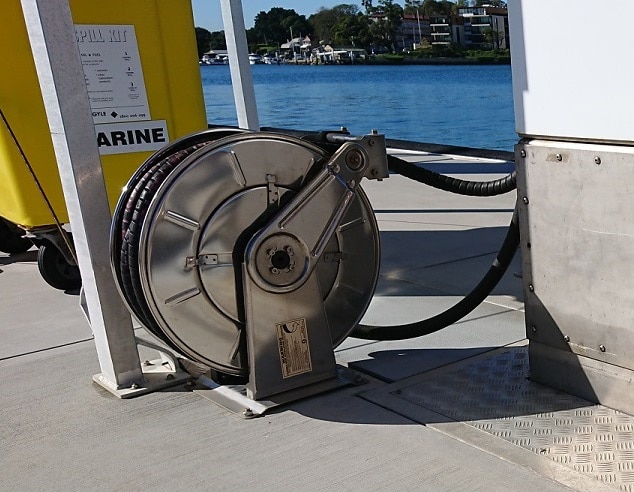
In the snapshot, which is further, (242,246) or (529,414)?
(242,246)

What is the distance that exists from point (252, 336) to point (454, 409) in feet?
2.57

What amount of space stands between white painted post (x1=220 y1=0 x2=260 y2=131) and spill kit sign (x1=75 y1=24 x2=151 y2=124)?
73 cm

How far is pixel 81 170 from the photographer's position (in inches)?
129

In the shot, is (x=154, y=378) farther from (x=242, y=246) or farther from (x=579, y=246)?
(x=579, y=246)

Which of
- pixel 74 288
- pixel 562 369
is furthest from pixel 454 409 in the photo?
pixel 74 288

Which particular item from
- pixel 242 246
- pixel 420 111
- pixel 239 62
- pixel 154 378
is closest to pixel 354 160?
pixel 242 246

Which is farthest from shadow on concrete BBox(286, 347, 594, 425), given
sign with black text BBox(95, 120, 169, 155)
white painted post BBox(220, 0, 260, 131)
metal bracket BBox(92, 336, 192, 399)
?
white painted post BBox(220, 0, 260, 131)

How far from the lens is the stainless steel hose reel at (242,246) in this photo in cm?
311

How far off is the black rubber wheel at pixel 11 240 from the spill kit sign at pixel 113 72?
1980 millimetres

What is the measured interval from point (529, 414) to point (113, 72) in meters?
2.99

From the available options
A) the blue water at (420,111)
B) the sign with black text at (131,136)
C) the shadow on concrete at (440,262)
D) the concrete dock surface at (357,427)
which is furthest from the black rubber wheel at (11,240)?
the blue water at (420,111)

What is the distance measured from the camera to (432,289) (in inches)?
185

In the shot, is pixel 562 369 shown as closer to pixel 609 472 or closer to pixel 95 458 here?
pixel 609 472

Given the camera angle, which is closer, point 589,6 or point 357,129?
point 589,6
